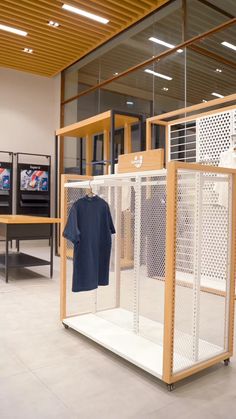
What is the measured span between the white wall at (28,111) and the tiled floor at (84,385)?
662cm

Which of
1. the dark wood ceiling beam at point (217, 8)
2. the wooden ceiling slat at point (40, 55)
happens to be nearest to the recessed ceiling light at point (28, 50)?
the wooden ceiling slat at point (40, 55)

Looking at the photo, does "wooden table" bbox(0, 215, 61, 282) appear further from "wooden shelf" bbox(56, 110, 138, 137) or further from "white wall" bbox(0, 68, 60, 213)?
"white wall" bbox(0, 68, 60, 213)

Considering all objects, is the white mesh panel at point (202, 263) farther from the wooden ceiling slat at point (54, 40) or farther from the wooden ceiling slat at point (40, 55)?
the wooden ceiling slat at point (40, 55)

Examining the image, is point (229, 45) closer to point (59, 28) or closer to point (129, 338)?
point (59, 28)

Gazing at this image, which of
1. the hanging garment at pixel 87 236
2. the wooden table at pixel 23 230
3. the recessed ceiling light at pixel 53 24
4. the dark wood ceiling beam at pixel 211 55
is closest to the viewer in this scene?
the hanging garment at pixel 87 236

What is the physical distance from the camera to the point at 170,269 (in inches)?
89.1

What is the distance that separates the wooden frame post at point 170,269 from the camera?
2254 mm

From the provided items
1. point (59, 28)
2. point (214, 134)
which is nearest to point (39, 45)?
point (59, 28)

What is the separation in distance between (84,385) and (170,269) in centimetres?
91

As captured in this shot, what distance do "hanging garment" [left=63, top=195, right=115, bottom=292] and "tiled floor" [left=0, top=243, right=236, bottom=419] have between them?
1.74ft

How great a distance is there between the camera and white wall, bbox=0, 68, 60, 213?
8.93 metres

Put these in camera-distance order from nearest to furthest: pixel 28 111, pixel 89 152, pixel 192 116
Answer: pixel 192 116 → pixel 89 152 → pixel 28 111

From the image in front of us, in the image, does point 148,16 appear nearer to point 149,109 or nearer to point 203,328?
point 149,109

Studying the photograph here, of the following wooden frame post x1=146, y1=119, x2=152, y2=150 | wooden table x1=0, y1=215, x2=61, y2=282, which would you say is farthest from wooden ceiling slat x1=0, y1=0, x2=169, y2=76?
wooden table x1=0, y1=215, x2=61, y2=282
